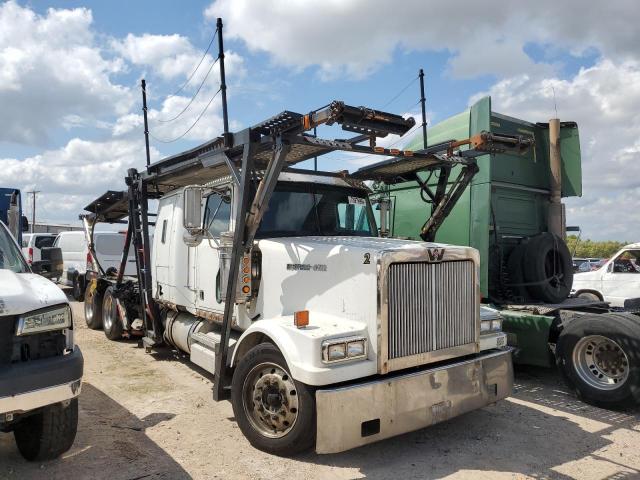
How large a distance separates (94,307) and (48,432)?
6989mm

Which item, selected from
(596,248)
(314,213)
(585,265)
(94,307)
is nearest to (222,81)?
(314,213)

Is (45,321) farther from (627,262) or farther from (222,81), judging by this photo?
(627,262)

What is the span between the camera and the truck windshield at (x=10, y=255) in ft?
14.5

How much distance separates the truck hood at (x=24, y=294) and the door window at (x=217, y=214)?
7.14ft

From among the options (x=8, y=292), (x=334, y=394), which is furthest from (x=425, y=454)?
(x=8, y=292)

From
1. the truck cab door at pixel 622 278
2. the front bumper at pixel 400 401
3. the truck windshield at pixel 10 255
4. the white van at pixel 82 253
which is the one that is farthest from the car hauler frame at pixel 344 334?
the white van at pixel 82 253

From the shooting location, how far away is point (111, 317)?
30.2 ft

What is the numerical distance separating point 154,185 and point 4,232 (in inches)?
131

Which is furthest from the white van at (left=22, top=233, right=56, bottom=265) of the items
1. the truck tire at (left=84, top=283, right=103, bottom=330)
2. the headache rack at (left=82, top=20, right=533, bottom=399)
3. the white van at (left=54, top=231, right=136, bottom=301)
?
Result: the headache rack at (left=82, top=20, right=533, bottom=399)

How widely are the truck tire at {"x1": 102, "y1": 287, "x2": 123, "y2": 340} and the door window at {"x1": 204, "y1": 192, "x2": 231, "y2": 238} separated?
390 cm

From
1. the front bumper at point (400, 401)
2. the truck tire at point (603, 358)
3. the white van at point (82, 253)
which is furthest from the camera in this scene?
the white van at point (82, 253)

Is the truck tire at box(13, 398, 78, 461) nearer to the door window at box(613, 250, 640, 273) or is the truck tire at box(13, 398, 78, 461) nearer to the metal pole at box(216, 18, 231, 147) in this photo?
the metal pole at box(216, 18, 231, 147)

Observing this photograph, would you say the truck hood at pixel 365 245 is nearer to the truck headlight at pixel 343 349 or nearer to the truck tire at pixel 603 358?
the truck headlight at pixel 343 349

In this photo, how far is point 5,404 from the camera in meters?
3.18
